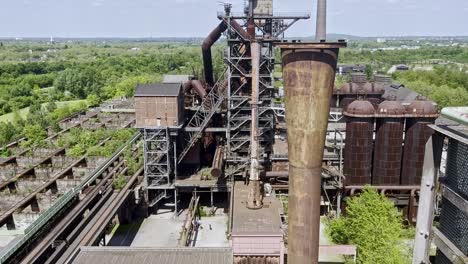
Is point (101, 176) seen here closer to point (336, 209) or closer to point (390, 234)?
point (336, 209)

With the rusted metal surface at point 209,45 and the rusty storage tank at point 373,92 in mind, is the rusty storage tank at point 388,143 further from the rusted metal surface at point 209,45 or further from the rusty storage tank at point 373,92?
the rusted metal surface at point 209,45

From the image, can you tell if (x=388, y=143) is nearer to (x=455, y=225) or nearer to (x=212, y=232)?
(x=212, y=232)

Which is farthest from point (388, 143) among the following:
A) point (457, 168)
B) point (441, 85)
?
point (441, 85)

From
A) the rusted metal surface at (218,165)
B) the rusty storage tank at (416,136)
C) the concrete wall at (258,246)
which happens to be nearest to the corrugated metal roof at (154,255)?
the concrete wall at (258,246)

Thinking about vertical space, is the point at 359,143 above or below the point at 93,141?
above

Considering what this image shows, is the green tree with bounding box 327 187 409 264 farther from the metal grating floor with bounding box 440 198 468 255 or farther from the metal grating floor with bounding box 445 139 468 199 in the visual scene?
the metal grating floor with bounding box 445 139 468 199
